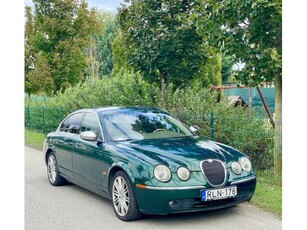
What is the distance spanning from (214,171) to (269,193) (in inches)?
69.8

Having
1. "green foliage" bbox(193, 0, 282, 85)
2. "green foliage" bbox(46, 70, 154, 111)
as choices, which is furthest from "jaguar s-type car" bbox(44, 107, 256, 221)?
"green foliage" bbox(46, 70, 154, 111)

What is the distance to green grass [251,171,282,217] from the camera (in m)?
6.09

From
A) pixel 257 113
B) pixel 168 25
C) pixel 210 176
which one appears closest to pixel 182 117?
pixel 257 113

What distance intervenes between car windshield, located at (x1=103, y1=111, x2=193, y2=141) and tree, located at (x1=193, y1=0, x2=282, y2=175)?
5.76 feet

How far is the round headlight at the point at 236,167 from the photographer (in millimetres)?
5637

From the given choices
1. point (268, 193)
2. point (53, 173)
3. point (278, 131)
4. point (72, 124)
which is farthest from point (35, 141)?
point (268, 193)

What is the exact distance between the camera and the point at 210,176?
5359mm

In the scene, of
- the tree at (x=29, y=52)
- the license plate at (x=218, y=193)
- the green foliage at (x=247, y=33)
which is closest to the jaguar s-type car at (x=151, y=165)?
the license plate at (x=218, y=193)

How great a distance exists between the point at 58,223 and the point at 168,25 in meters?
7.19

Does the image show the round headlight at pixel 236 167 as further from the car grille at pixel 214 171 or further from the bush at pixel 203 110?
the bush at pixel 203 110

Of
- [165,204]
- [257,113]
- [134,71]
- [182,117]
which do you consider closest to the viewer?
[165,204]

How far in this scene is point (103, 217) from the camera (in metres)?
5.86

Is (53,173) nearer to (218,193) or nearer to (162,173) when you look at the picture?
(162,173)

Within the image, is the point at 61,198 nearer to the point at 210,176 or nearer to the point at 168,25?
the point at 210,176
